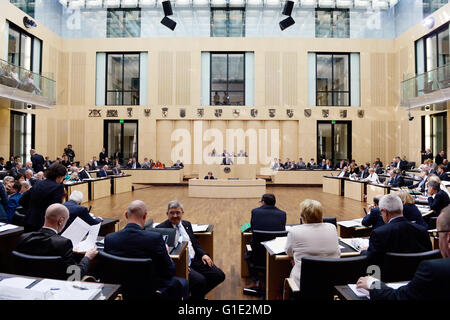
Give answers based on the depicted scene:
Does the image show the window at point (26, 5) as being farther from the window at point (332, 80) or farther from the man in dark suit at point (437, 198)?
the man in dark suit at point (437, 198)

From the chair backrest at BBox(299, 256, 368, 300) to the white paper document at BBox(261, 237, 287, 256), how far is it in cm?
55

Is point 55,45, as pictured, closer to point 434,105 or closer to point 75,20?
point 75,20

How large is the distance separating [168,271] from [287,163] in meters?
14.0

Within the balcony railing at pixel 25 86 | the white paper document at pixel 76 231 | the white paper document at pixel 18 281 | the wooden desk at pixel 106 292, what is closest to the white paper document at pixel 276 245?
the wooden desk at pixel 106 292

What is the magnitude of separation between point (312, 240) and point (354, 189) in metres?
9.44

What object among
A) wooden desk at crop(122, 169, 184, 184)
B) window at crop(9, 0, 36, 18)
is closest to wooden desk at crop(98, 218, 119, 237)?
wooden desk at crop(122, 169, 184, 184)

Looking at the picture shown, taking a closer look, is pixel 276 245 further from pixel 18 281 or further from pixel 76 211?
pixel 76 211

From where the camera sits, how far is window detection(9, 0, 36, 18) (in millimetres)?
13570

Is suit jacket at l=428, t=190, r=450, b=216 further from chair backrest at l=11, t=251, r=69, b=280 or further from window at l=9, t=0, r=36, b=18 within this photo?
window at l=9, t=0, r=36, b=18

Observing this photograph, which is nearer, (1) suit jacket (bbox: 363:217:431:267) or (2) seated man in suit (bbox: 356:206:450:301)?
(2) seated man in suit (bbox: 356:206:450:301)

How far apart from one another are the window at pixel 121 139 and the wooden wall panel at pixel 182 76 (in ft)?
9.48

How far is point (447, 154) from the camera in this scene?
13.0 m

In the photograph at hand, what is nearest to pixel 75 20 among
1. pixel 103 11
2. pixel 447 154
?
pixel 103 11

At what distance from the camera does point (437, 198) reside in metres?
4.62
